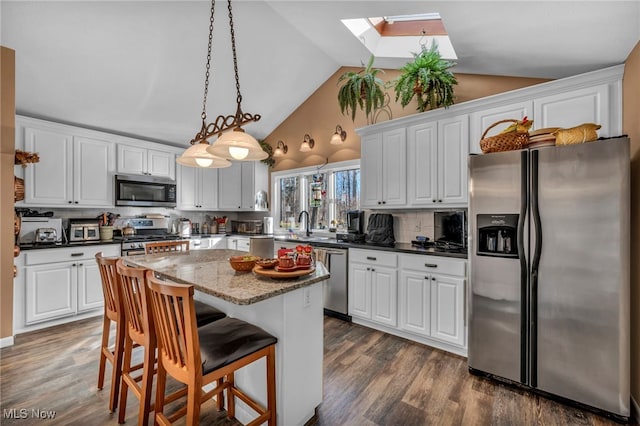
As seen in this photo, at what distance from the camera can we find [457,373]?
2.33m

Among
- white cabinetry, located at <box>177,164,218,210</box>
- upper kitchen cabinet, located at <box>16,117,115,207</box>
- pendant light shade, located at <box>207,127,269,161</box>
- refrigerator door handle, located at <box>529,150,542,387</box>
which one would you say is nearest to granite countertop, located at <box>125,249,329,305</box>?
pendant light shade, located at <box>207,127,269,161</box>

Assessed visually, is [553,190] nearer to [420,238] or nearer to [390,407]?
[420,238]

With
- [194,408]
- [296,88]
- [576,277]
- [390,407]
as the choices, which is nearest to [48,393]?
[194,408]

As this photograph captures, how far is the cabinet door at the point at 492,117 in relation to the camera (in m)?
2.52

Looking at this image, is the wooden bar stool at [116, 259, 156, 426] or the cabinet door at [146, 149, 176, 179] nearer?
the wooden bar stool at [116, 259, 156, 426]

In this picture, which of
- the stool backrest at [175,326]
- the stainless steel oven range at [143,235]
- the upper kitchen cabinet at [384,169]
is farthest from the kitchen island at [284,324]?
the stainless steel oven range at [143,235]

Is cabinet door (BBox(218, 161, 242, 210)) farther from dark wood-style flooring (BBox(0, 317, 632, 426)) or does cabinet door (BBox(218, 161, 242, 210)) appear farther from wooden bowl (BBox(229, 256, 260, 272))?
wooden bowl (BBox(229, 256, 260, 272))

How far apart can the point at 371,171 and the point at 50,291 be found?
390cm

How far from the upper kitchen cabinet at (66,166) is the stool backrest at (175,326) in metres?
3.07

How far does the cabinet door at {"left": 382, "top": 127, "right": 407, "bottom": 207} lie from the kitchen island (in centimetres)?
177

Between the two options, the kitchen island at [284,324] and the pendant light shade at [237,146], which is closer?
the kitchen island at [284,324]

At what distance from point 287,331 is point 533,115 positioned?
2.68 metres

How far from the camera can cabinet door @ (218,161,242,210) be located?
16.9ft

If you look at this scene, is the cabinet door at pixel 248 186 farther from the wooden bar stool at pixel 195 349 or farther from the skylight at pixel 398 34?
the wooden bar stool at pixel 195 349
